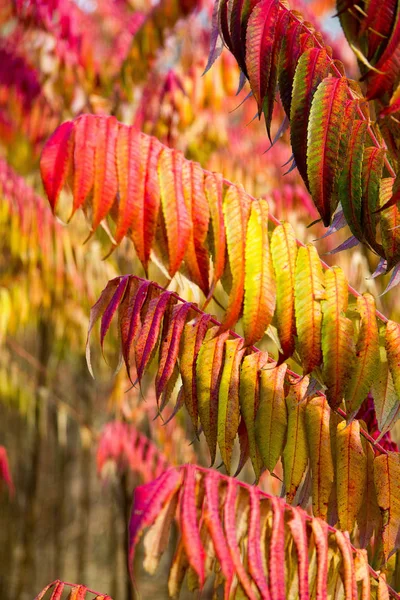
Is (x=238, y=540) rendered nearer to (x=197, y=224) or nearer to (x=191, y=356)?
(x=191, y=356)

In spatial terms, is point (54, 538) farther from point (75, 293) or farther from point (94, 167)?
point (94, 167)

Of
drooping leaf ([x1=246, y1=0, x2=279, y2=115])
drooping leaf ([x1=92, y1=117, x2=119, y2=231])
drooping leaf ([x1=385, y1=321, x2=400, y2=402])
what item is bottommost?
drooping leaf ([x1=385, y1=321, x2=400, y2=402])

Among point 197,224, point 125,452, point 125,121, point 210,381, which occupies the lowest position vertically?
point 125,452

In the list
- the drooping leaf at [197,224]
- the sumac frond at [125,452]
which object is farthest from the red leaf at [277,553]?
the sumac frond at [125,452]

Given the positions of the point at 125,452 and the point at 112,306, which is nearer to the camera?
the point at 112,306

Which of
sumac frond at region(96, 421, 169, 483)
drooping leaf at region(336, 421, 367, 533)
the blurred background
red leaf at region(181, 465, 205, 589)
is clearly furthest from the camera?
sumac frond at region(96, 421, 169, 483)

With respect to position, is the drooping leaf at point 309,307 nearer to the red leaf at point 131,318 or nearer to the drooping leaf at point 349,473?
the drooping leaf at point 349,473

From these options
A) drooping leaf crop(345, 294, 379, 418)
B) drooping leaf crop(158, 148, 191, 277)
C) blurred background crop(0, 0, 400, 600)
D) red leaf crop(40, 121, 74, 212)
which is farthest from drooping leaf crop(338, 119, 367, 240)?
blurred background crop(0, 0, 400, 600)

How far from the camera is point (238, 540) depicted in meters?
0.99

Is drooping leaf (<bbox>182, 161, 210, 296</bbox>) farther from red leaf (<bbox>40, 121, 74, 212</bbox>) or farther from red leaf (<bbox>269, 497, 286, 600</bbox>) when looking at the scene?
red leaf (<bbox>269, 497, 286, 600</bbox>)

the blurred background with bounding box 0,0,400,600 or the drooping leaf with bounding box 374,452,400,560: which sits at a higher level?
the blurred background with bounding box 0,0,400,600

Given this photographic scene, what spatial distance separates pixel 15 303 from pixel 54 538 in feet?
19.9

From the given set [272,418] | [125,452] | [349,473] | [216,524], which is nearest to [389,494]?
[349,473]

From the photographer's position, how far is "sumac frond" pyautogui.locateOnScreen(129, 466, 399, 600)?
92 cm
